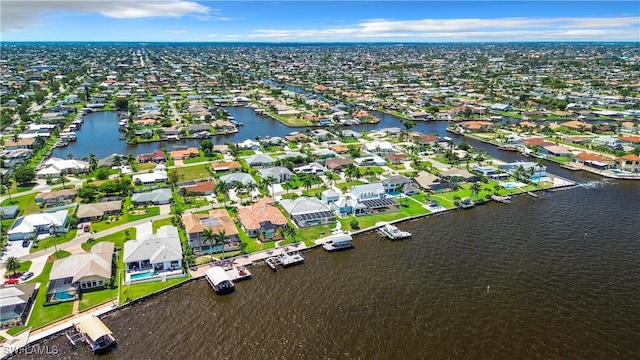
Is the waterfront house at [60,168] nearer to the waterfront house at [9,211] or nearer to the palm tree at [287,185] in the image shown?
the waterfront house at [9,211]

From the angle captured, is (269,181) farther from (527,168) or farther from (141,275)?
(527,168)

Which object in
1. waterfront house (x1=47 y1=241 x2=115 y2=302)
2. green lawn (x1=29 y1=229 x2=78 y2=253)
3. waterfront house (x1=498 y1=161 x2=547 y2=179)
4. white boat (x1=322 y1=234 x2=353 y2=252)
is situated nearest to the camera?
waterfront house (x1=47 y1=241 x2=115 y2=302)

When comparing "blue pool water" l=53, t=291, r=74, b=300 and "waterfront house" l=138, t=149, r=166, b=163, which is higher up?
"waterfront house" l=138, t=149, r=166, b=163

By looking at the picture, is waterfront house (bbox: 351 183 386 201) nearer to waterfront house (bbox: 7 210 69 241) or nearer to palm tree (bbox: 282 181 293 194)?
palm tree (bbox: 282 181 293 194)

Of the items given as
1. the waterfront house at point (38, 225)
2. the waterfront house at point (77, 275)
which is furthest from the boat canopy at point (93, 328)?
the waterfront house at point (38, 225)

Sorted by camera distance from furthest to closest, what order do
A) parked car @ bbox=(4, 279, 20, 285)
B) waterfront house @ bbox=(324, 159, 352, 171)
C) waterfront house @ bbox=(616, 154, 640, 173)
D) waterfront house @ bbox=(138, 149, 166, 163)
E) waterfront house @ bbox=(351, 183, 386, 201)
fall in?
waterfront house @ bbox=(138, 149, 166, 163), waterfront house @ bbox=(616, 154, 640, 173), waterfront house @ bbox=(324, 159, 352, 171), waterfront house @ bbox=(351, 183, 386, 201), parked car @ bbox=(4, 279, 20, 285)

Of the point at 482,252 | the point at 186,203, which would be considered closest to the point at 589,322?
the point at 482,252

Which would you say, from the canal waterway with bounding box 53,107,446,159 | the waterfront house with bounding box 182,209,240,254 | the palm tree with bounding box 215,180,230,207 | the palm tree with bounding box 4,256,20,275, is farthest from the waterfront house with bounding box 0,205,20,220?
the canal waterway with bounding box 53,107,446,159
